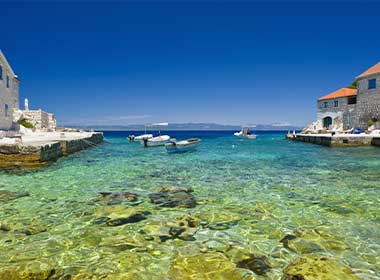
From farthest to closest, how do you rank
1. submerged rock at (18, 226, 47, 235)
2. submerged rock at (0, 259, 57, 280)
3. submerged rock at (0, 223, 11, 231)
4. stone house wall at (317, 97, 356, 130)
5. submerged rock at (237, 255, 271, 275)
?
stone house wall at (317, 97, 356, 130), submerged rock at (0, 223, 11, 231), submerged rock at (18, 226, 47, 235), submerged rock at (237, 255, 271, 275), submerged rock at (0, 259, 57, 280)

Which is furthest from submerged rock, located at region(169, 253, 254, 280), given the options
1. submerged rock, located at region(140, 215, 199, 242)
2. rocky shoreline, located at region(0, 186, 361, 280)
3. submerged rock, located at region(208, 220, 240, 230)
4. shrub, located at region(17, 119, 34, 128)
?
shrub, located at region(17, 119, 34, 128)

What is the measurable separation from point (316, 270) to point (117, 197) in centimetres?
643

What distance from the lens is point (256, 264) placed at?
4.43 metres

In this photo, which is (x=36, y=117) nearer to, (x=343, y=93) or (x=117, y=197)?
(x=117, y=197)

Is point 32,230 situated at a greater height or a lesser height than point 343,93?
lesser

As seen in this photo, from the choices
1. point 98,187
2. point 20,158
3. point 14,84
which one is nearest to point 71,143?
point 20,158

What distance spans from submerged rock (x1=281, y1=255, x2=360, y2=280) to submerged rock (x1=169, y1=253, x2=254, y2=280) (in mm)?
637

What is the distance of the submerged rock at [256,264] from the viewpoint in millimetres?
4246

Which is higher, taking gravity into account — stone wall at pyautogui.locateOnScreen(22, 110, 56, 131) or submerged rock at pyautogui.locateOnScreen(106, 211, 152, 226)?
stone wall at pyautogui.locateOnScreen(22, 110, 56, 131)

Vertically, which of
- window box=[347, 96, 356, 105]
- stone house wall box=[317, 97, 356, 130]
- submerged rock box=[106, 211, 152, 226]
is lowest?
submerged rock box=[106, 211, 152, 226]

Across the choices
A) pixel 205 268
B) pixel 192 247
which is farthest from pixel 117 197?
pixel 205 268

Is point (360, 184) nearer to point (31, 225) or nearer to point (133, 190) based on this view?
point (133, 190)

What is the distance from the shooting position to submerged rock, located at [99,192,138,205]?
8227 mm

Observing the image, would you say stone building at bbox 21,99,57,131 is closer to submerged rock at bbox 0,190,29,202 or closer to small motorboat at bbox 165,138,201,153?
small motorboat at bbox 165,138,201,153
